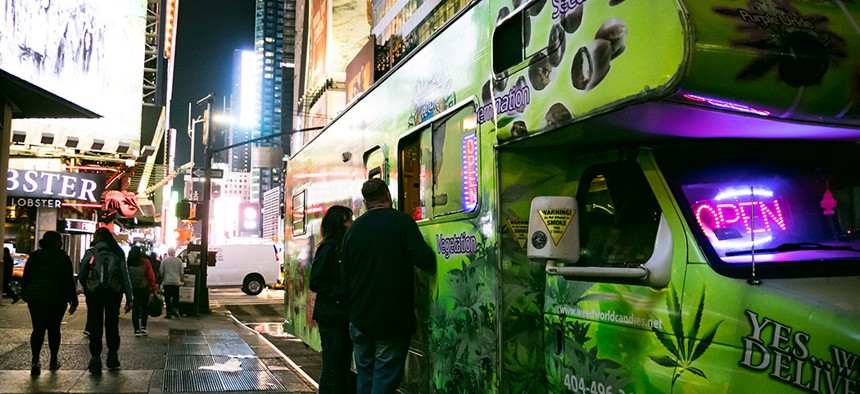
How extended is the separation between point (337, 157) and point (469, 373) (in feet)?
12.5

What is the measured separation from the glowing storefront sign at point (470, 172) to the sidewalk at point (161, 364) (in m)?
4.18

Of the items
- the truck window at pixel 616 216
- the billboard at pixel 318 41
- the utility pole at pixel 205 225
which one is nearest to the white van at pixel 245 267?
the utility pole at pixel 205 225

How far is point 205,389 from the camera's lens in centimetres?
802

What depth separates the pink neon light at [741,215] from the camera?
3.28m

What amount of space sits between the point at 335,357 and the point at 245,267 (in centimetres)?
2532

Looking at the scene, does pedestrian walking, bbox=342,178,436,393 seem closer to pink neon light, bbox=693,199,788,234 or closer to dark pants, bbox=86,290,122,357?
pink neon light, bbox=693,199,788,234

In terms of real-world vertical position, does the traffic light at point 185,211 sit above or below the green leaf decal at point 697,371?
above

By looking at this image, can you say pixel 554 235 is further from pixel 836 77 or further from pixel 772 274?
pixel 836 77

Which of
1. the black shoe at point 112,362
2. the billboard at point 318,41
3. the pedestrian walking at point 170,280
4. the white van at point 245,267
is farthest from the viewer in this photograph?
the billboard at point 318,41

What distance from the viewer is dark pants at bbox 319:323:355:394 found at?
6094 mm

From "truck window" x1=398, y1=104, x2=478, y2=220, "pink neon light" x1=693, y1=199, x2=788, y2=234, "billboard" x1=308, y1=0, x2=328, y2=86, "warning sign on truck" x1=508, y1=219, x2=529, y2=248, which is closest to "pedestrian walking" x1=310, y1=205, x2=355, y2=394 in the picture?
"truck window" x1=398, y1=104, x2=478, y2=220

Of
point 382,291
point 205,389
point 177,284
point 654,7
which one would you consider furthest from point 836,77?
point 177,284

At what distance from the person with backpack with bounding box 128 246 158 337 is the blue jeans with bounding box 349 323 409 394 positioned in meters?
9.46

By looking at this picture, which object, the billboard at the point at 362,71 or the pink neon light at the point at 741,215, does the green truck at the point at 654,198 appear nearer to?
the pink neon light at the point at 741,215
